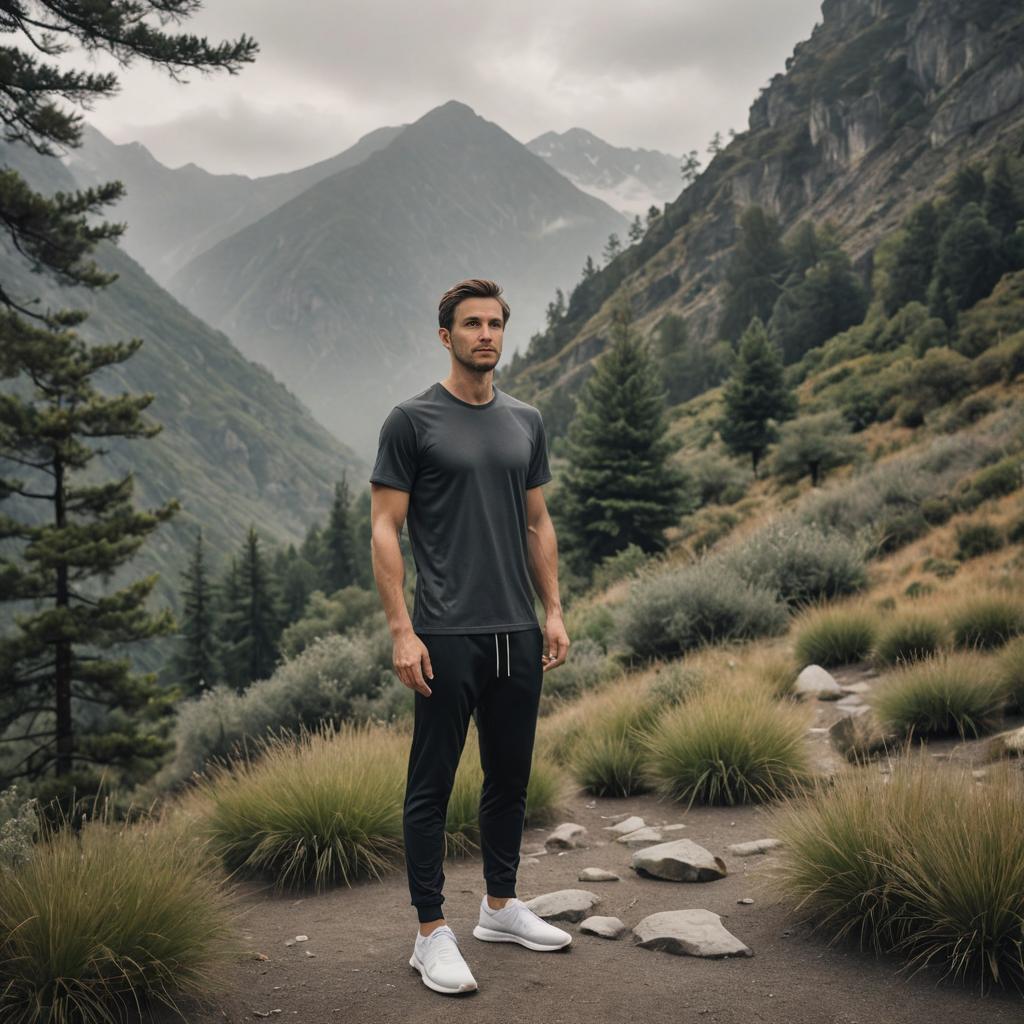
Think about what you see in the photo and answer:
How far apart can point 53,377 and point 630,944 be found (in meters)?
19.8

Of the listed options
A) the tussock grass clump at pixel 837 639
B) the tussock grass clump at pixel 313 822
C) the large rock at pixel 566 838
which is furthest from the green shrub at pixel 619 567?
the tussock grass clump at pixel 313 822

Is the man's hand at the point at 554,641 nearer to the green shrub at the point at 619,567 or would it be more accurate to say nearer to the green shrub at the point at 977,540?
the green shrub at the point at 977,540

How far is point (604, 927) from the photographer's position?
3787 mm

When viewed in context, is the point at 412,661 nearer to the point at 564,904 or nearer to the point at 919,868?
the point at 564,904

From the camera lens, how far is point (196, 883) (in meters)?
3.47

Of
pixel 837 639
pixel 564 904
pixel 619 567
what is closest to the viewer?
pixel 564 904

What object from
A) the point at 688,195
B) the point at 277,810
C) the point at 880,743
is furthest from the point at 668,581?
the point at 688,195

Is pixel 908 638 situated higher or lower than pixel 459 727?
lower

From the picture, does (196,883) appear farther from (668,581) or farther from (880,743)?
(668,581)

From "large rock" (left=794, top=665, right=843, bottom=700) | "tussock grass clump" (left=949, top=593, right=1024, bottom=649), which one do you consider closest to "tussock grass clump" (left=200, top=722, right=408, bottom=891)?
"large rock" (left=794, top=665, right=843, bottom=700)

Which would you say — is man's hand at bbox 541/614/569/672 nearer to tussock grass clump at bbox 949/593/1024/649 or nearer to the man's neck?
the man's neck

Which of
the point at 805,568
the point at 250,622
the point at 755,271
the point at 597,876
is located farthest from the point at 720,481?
the point at 755,271

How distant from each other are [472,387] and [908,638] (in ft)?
20.7

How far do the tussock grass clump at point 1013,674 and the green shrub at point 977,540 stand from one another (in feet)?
21.5
